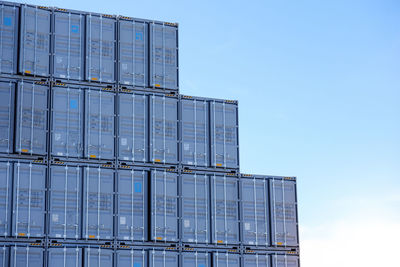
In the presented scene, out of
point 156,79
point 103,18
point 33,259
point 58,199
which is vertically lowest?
point 33,259

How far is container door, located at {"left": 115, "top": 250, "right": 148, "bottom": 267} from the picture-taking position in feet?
94.3

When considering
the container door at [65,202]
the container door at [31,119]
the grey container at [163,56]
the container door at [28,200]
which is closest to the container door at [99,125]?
the container door at [65,202]

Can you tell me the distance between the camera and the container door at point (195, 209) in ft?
99.0

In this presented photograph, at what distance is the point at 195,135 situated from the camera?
31.3m

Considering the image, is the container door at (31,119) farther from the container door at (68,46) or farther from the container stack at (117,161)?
the container door at (68,46)

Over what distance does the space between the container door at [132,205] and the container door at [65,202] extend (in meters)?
1.50

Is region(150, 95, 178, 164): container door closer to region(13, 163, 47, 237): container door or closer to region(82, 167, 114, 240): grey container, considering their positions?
region(82, 167, 114, 240): grey container

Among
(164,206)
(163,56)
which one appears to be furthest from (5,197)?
(163,56)

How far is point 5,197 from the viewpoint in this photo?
27.8m

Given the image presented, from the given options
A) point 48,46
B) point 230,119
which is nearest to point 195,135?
point 230,119

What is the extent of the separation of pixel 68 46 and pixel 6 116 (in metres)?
3.59

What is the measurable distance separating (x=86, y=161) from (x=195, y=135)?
4389 mm

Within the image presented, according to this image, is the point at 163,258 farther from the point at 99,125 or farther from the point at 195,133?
the point at 99,125

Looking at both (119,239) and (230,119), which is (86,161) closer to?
(119,239)
